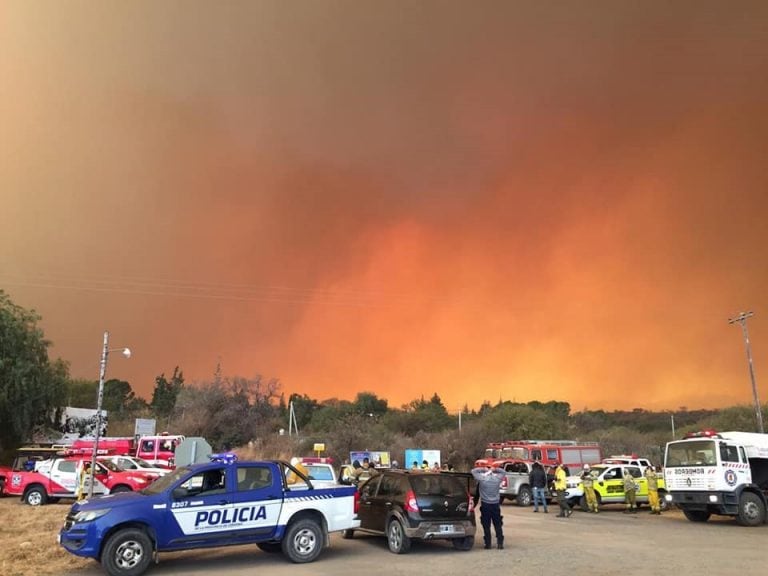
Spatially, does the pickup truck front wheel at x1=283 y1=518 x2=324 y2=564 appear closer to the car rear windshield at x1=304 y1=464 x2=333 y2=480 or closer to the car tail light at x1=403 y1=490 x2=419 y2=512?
the car tail light at x1=403 y1=490 x2=419 y2=512

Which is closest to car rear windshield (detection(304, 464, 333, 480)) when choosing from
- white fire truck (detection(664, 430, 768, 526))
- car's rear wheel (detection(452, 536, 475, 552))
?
car's rear wheel (detection(452, 536, 475, 552))

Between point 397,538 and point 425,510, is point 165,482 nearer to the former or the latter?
point 397,538

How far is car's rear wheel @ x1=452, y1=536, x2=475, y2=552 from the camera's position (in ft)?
42.7

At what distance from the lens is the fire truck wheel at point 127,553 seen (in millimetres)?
10041

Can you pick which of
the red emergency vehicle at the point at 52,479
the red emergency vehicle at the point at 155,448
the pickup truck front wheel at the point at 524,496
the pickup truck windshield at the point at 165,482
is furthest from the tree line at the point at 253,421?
the pickup truck windshield at the point at 165,482

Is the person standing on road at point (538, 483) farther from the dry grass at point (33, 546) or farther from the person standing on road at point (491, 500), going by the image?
the dry grass at point (33, 546)

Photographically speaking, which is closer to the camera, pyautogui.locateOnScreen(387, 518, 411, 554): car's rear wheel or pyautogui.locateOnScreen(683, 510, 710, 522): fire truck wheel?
pyautogui.locateOnScreen(387, 518, 411, 554): car's rear wheel

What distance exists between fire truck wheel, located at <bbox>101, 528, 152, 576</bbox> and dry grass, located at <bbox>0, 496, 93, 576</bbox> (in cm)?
144

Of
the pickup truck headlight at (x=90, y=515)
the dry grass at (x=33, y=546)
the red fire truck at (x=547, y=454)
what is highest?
the red fire truck at (x=547, y=454)

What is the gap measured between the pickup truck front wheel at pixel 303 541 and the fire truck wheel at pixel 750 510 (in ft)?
43.6

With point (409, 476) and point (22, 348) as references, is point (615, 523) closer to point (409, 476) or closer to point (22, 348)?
point (409, 476)

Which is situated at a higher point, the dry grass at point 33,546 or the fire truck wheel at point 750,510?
the fire truck wheel at point 750,510

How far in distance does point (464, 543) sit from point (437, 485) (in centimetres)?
146

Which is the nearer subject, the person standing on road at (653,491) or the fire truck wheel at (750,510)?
the fire truck wheel at (750,510)
